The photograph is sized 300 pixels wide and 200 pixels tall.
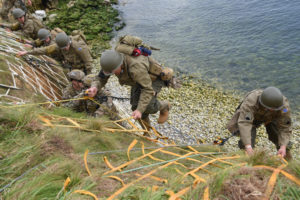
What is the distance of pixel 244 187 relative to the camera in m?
1.58

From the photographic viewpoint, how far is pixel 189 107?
8055mm

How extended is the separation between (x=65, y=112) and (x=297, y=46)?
1201 cm

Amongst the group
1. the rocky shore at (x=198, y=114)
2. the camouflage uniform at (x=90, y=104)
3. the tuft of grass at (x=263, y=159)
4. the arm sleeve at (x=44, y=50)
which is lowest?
the rocky shore at (x=198, y=114)

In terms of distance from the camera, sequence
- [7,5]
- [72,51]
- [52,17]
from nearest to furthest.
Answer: [72,51] < [7,5] < [52,17]

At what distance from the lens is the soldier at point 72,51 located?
5.48 meters

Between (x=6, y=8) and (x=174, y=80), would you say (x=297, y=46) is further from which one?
(x=6, y=8)

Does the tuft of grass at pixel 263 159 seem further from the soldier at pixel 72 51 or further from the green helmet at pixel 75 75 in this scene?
the soldier at pixel 72 51

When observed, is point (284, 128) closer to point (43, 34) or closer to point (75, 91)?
point (75, 91)

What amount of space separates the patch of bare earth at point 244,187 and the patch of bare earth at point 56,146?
5.84 feet

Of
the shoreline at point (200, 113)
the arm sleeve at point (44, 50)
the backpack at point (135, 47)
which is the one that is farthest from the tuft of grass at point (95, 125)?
the shoreline at point (200, 113)

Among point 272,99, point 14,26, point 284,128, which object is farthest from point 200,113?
point 14,26

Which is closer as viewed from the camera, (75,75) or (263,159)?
(263,159)

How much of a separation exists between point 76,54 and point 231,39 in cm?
981

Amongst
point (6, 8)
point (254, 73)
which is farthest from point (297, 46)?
point (6, 8)
